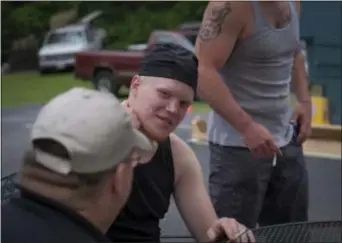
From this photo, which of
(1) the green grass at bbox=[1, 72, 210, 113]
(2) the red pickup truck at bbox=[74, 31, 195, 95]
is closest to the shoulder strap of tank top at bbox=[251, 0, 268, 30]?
(1) the green grass at bbox=[1, 72, 210, 113]

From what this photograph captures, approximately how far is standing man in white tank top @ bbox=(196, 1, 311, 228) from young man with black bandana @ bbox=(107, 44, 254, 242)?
16.7 inches

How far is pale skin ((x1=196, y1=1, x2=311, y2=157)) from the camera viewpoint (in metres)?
2.70

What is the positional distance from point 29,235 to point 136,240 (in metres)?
0.81

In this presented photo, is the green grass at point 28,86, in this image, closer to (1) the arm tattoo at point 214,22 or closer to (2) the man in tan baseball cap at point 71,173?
(1) the arm tattoo at point 214,22

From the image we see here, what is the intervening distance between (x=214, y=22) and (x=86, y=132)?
1374mm

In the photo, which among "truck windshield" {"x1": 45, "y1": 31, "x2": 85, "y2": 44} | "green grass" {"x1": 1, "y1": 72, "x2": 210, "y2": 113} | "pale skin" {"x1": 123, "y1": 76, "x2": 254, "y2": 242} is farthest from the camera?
"truck windshield" {"x1": 45, "y1": 31, "x2": 85, "y2": 44}

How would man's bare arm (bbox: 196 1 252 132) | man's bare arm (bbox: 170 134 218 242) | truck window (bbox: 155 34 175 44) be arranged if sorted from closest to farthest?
man's bare arm (bbox: 170 134 218 242)
man's bare arm (bbox: 196 1 252 132)
truck window (bbox: 155 34 175 44)

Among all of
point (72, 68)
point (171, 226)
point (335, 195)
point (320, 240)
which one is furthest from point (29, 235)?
point (72, 68)

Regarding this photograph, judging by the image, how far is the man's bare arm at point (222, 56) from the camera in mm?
2695

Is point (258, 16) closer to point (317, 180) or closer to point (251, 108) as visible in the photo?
point (251, 108)

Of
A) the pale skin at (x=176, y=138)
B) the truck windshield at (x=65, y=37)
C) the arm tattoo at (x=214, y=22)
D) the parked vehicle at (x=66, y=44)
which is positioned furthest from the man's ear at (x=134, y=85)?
the truck windshield at (x=65, y=37)

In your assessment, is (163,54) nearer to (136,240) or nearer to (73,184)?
(136,240)

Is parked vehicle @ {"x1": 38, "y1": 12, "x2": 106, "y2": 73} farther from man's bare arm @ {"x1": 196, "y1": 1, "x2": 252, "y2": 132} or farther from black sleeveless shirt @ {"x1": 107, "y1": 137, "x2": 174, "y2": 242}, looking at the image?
black sleeveless shirt @ {"x1": 107, "y1": 137, "x2": 174, "y2": 242}

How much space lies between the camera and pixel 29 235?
57.5 inches
